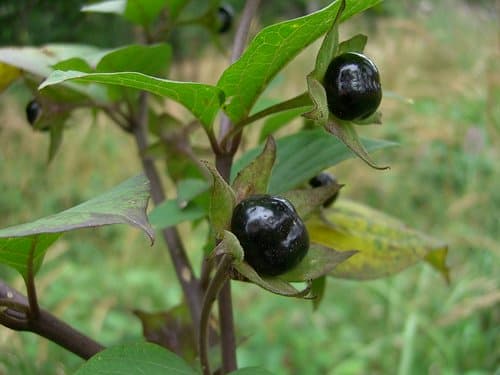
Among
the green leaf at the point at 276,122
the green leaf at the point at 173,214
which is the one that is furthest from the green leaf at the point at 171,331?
the green leaf at the point at 276,122

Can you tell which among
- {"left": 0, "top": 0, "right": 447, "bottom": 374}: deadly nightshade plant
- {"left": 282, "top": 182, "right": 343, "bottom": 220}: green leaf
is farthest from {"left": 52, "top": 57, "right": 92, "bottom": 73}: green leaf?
{"left": 282, "top": 182, "right": 343, "bottom": 220}: green leaf

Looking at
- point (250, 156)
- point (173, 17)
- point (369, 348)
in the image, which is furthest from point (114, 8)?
point (369, 348)

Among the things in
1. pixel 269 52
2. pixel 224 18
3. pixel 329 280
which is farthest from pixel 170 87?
pixel 329 280

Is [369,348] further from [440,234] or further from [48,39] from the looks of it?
[48,39]

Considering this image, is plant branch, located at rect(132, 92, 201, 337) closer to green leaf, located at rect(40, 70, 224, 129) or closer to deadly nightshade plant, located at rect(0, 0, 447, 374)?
deadly nightshade plant, located at rect(0, 0, 447, 374)

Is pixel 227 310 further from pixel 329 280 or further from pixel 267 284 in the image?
pixel 329 280
